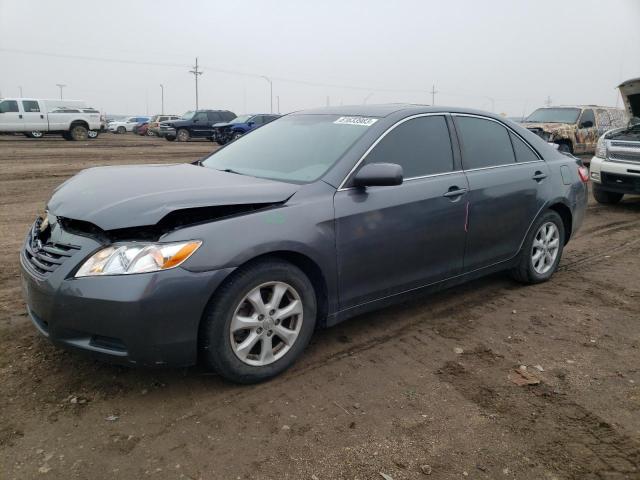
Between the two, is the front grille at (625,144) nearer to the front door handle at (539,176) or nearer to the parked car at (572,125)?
the parked car at (572,125)

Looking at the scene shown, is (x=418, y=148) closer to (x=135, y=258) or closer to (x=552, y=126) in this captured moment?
(x=135, y=258)

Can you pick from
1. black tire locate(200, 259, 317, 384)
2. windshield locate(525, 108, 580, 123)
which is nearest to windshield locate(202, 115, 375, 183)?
black tire locate(200, 259, 317, 384)

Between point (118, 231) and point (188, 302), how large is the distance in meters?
0.53

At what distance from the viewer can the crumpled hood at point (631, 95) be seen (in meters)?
9.80

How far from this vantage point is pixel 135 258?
104 inches

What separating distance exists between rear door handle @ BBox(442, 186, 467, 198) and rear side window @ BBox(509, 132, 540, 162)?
3.26 feet

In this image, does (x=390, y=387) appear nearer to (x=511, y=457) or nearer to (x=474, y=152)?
(x=511, y=457)

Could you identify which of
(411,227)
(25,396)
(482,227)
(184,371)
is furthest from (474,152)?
(25,396)

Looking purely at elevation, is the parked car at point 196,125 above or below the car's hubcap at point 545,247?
above

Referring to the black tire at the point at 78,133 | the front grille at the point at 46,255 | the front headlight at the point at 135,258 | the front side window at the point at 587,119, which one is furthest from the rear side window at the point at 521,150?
the black tire at the point at 78,133

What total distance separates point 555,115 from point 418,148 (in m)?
12.7

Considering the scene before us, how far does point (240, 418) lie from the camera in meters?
2.72

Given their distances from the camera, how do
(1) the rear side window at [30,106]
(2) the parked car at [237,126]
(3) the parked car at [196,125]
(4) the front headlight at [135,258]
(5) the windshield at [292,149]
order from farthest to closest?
1. (3) the parked car at [196,125]
2. (2) the parked car at [237,126]
3. (1) the rear side window at [30,106]
4. (5) the windshield at [292,149]
5. (4) the front headlight at [135,258]

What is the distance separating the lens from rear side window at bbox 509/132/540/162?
15.2 ft
